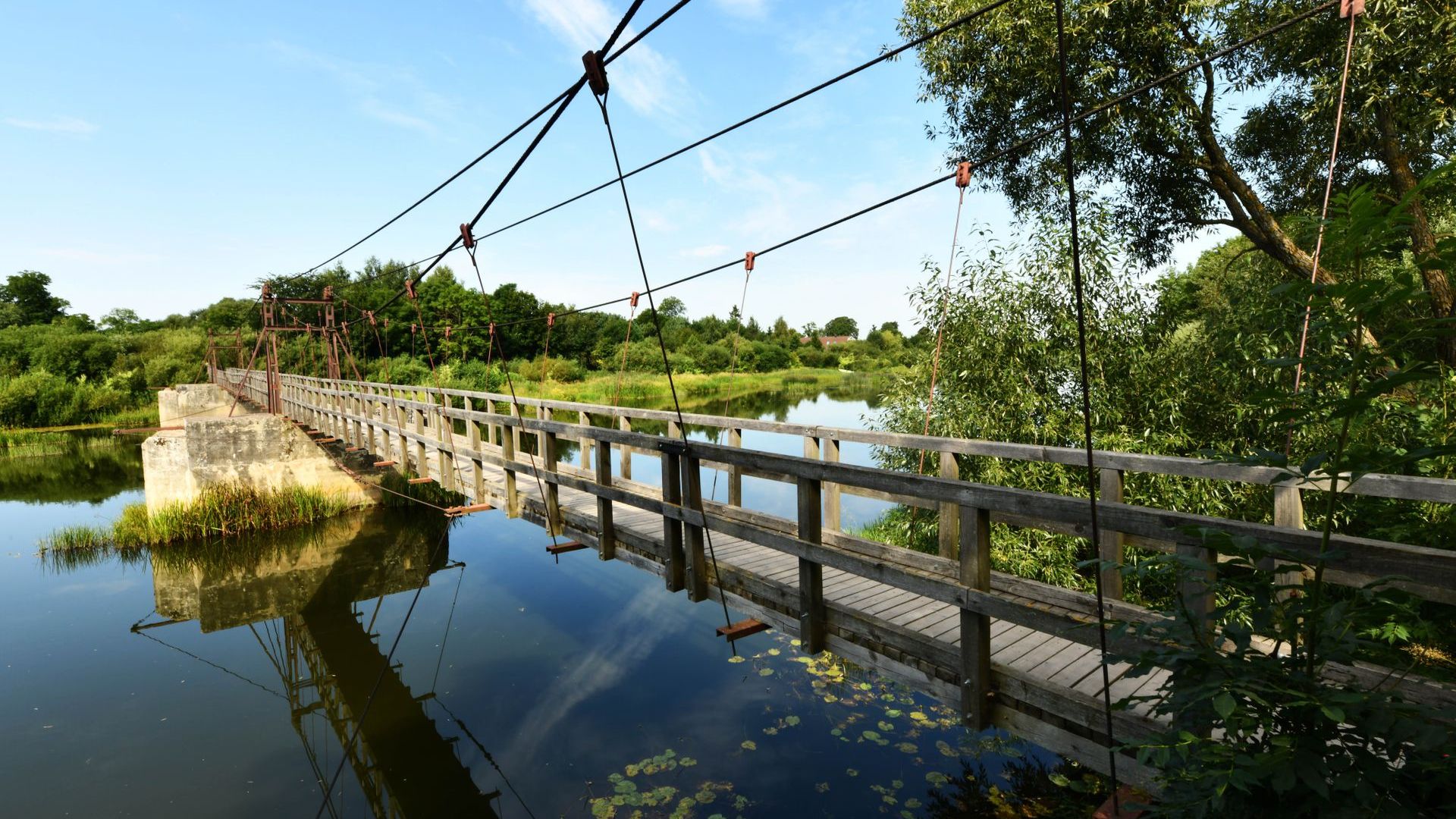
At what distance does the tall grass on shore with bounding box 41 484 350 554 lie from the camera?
13570 millimetres

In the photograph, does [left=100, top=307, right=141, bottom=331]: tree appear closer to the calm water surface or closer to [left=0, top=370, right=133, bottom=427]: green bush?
[left=0, top=370, right=133, bottom=427]: green bush

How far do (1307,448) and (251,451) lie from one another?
17165 mm

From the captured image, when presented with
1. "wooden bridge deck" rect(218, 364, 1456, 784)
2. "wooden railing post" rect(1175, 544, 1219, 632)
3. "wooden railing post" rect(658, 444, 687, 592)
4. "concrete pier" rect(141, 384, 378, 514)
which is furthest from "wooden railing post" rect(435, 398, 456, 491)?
"wooden railing post" rect(1175, 544, 1219, 632)

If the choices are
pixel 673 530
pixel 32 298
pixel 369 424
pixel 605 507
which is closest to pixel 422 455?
pixel 369 424

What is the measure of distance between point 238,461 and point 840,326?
296 feet

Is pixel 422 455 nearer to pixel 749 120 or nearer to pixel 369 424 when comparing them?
pixel 369 424

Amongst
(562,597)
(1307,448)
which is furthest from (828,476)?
(562,597)

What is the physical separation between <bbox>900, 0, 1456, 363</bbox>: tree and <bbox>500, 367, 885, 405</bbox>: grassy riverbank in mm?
11825

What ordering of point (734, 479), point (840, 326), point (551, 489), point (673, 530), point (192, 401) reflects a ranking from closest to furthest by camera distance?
point (673, 530) → point (734, 479) → point (551, 489) → point (192, 401) → point (840, 326)

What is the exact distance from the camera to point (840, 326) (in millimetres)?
99938

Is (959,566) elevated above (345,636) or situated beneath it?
elevated above

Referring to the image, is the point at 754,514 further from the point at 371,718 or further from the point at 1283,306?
the point at 371,718

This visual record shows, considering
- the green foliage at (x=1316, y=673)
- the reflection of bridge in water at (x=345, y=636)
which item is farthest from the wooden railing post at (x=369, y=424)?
the green foliage at (x=1316, y=673)

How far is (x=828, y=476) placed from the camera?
136 inches
